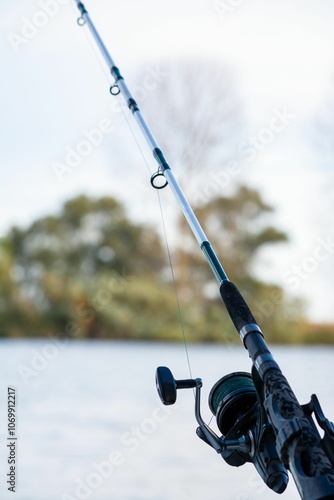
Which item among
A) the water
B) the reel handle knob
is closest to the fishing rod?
the reel handle knob

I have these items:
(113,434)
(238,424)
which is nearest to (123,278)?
(113,434)

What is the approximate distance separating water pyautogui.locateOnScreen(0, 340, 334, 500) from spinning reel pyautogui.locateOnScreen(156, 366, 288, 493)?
2.18 metres

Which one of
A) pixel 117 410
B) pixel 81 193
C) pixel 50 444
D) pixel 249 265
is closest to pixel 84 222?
pixel 81 193

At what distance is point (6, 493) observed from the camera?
13.5 ft

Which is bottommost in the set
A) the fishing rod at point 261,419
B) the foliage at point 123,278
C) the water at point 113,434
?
the fishing rod at point 261,419

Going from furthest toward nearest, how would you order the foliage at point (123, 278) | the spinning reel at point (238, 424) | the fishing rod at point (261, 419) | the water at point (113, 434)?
the foliage at point (123, 278) → the water at point (113, 434) → the spinning reel at point (238, 424) → the fishing rod at point (261, 419)

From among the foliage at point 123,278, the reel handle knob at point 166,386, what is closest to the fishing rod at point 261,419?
the reel handle knob at point 166,386

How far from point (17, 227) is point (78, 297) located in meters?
1.75

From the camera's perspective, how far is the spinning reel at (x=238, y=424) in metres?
1.95

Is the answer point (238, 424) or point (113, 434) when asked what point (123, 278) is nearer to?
point (113, 434)

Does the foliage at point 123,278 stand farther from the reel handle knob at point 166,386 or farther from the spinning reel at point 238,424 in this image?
the reel handle knob at point 166,386

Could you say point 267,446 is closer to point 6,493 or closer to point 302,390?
point 6,493

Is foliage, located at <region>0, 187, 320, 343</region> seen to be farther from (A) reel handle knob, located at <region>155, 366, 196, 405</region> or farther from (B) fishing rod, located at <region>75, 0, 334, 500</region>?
(A) reel handle knob, located at <region>155, 366, 196, 405</region>

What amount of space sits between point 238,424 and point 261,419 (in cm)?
15
